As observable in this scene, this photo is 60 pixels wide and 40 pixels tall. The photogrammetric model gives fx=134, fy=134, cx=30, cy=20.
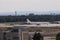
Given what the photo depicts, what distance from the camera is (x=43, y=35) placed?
1475 mm

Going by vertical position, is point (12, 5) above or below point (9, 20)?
above

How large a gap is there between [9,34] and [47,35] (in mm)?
436

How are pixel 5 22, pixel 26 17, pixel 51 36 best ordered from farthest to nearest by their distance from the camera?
pixel 26 17 < pixel 5 22 < pixel 51 36

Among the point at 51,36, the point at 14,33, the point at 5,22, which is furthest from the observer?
the point at 5,22

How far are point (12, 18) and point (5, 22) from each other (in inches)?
6.9

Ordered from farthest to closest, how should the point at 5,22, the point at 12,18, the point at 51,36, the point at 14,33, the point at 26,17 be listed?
the point at 26,17 < the point at 12,18 < the point at 5,22 < the point at 14,33 < the point at 51,36

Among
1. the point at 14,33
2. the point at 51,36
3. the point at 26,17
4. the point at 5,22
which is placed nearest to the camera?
the point at 51,36

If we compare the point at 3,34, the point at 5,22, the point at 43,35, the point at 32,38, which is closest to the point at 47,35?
the point at 43,35

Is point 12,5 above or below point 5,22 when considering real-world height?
above

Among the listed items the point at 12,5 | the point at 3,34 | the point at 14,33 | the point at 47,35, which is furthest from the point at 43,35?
the point at 12,5

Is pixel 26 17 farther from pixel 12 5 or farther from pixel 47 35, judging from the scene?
pixel 47 35

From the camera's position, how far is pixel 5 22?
1.98 meters

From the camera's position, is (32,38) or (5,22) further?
(5,22)

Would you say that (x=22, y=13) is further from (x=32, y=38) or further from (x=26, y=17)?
(x=32, y=38)
